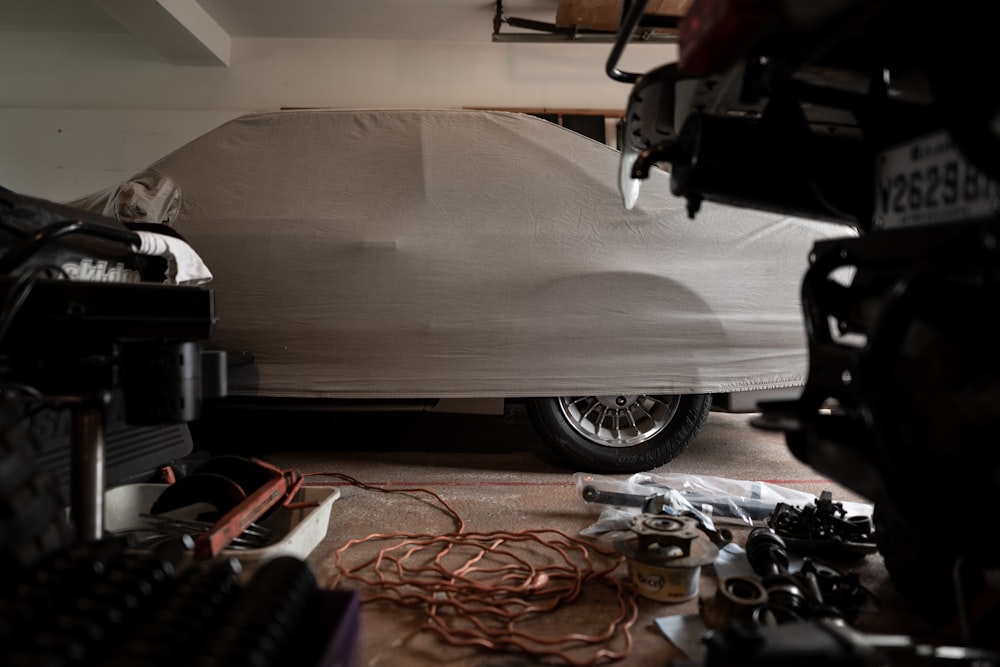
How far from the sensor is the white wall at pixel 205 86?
5.06 metres

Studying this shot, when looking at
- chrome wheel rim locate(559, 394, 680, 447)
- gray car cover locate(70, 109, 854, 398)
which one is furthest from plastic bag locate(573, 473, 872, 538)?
gray car cover locate(70, 109, 854, 398)

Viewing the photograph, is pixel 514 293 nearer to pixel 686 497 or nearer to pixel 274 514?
pixel 686 497

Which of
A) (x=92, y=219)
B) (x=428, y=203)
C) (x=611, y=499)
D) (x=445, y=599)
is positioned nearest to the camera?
(x=445, y=599)

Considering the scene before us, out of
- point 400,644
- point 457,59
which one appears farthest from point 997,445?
point 457,59

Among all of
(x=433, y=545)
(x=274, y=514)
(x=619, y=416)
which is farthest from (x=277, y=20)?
(x=433, y=545)

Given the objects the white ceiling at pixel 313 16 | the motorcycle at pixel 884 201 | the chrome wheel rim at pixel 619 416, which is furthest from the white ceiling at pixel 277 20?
the motorcycle at pixel 884 201

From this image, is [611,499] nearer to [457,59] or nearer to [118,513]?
[118,513]

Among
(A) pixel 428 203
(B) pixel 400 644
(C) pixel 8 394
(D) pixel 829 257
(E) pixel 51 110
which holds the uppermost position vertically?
(E) pixel 51 110

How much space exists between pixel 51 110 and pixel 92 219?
16.4 ft

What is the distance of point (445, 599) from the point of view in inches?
53.2

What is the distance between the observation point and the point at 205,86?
5211 mm

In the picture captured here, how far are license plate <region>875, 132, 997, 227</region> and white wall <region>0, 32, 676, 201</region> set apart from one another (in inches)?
171

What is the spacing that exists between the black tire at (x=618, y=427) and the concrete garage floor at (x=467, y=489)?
94 millimetres

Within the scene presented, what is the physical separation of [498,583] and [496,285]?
3.97ft
